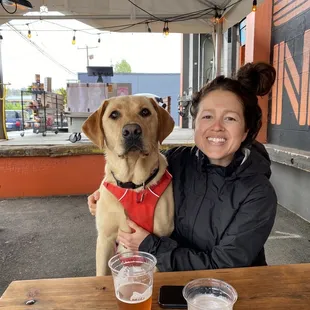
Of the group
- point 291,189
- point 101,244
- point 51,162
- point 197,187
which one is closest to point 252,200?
point 197,187

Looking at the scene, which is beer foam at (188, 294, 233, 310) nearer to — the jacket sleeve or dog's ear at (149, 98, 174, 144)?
the jacket sleeve

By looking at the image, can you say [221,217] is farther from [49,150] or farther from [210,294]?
[49,150]

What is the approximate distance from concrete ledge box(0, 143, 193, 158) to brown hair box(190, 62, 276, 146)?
9.64ft

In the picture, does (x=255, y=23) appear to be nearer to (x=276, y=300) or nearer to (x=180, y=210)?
(x=180, y=210)

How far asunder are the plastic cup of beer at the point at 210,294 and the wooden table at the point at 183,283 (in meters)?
0.03

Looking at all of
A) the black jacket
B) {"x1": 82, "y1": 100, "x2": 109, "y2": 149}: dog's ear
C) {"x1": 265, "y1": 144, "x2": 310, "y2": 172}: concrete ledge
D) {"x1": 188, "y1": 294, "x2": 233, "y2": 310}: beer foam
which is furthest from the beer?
{"x1": 265, "y1": 144, "x2": 310, "y2": 172}: concrete ledge

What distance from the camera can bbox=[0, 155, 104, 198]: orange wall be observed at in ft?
14.3

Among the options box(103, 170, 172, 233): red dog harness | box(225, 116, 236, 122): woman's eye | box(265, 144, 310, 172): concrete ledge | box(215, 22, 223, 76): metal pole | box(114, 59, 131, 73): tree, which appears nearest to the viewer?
box(225, 116, 236, 122): woman's eye

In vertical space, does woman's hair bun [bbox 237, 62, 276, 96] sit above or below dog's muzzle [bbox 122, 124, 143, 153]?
above

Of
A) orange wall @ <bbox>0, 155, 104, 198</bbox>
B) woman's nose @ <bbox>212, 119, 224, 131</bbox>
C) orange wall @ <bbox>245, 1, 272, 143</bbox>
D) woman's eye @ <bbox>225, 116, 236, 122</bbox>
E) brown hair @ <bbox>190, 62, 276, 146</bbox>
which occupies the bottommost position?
orange wall @ <bbox>0, 155, 104, 198</bbox>

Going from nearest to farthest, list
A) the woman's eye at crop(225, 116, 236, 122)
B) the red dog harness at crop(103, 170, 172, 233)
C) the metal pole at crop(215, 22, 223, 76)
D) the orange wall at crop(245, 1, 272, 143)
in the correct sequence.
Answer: the woman's eye at crop(225, 116, 236, 122)
the red dog harness at crop(103, 170, 172, 233)
the orange wall at crop(245, 1, 272, 143)
the metal pole at crop(215, 22, 223, 76)

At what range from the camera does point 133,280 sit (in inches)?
29.8

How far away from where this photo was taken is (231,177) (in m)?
1.27

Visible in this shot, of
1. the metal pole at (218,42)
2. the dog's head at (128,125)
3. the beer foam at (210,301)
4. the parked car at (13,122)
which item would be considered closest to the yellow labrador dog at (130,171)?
the dog's head at (128,125)
